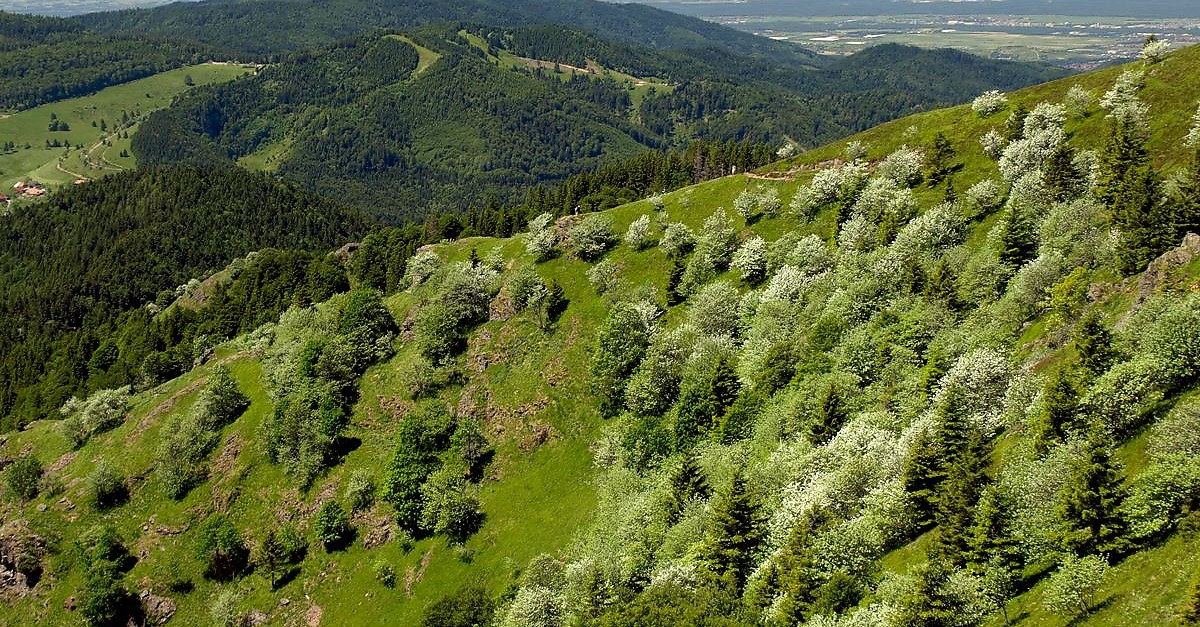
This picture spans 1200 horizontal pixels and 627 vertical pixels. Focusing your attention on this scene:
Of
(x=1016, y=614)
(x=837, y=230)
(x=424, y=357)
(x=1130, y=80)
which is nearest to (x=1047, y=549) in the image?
(x=1016, y=614)

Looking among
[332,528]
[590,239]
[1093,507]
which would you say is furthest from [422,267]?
[1093,507]

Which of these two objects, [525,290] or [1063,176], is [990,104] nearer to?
[1063,176]

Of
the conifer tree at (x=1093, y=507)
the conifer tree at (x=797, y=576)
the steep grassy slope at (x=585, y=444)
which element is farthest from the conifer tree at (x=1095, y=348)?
the conifer tree at (x=797, y=576)

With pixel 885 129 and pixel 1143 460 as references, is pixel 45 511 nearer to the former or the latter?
pixel 1143 460

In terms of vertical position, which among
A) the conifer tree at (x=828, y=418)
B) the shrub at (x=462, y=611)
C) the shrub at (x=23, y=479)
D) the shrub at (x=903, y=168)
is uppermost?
the shrub at (x=903, y=168)

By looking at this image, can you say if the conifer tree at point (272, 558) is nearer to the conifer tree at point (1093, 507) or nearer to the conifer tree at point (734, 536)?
the conifer tree at point (734, 536)

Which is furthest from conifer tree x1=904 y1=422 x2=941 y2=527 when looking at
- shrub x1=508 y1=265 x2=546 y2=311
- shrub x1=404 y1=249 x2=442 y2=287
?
shrub x1=404 y1=249 x2=442 y2=287
